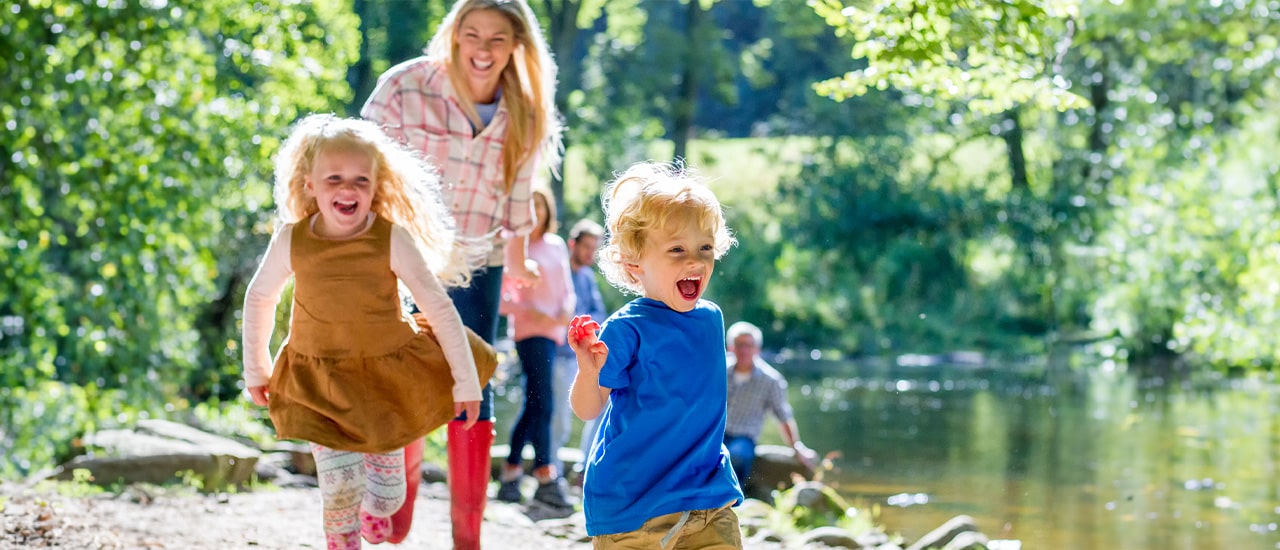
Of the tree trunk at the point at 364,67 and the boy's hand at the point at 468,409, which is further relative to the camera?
the tree trunk at the point at 364,67

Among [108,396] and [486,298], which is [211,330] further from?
[486,298]

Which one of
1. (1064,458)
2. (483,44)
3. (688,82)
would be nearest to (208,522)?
(483,44)

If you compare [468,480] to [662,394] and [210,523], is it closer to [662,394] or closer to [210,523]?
[662,394]

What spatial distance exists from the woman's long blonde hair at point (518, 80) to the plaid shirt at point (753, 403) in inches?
133

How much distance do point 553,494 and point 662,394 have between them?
367 centimetres

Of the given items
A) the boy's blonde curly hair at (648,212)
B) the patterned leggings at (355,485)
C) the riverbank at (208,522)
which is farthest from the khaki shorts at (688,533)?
the riverbank at (208,522)

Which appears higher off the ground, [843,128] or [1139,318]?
[843,128]

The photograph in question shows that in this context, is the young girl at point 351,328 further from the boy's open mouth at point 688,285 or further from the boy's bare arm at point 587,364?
the boy's open mouth at point 688,285

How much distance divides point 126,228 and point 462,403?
16.9ft

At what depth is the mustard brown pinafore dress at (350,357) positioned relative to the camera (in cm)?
413

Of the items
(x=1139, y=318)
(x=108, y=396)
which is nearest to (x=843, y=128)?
(x=1139, y=318)

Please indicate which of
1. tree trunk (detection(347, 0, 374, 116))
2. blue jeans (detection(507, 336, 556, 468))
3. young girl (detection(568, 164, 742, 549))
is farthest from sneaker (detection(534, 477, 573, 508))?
tree trunk (detection(347, 0, 374, 116))

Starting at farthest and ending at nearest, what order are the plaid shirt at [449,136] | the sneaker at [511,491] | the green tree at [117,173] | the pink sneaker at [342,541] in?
the green tree at [117,173] < the sneaker at [511,491] < the plaid shirt at [449,136] < the pink sneaker at [342,541]

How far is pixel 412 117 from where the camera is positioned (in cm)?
489
